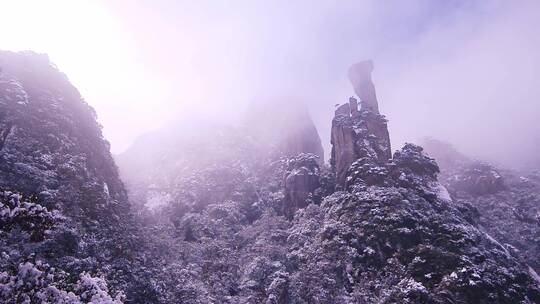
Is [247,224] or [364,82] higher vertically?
[364,82]

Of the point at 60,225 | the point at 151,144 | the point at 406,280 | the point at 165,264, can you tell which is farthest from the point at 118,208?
the point at 151,144

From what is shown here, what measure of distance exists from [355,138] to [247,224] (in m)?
34.7

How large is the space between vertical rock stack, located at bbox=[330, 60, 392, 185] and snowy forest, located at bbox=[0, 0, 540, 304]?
16.0 inches

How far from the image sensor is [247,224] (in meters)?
105

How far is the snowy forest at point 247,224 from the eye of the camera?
176ft

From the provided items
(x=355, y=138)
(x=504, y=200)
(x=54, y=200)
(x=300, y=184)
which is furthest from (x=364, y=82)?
(x=54, y=200)

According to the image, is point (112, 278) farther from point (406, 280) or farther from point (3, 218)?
point (406, 280)

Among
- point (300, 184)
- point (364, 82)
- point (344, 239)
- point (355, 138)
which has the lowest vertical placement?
point (344, 239)

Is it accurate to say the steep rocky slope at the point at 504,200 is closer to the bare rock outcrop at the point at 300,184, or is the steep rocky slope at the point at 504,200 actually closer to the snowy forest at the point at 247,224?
the snowy forest at the point at 247,224

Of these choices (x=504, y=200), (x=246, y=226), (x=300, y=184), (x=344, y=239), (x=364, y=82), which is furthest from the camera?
(x=364, y=82)

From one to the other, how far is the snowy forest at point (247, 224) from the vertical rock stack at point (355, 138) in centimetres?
41

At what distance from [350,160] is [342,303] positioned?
41278mm

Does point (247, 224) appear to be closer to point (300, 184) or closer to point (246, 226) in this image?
point (246, 226)

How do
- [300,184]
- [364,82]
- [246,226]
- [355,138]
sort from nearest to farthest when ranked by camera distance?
1. [355,138]
2. [246,226]
3. [300,184]
4. [364,82]
